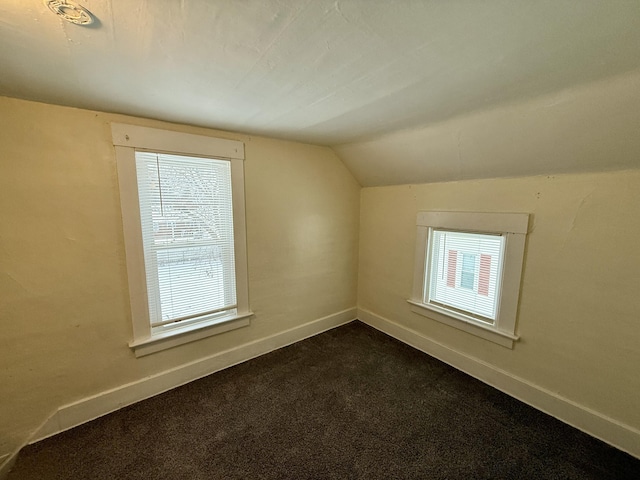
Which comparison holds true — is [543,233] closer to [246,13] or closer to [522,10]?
[522,10]

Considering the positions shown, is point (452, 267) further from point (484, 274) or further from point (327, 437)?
point (327, 437)

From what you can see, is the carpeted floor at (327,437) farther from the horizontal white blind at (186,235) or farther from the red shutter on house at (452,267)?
the red shutter on house at (452,267)

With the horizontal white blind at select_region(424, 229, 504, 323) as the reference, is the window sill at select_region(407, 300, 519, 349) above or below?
below

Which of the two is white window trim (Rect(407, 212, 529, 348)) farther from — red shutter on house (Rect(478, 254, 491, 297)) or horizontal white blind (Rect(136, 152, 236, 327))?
horizontal white blind (Rect(136, 152, 236, 327))

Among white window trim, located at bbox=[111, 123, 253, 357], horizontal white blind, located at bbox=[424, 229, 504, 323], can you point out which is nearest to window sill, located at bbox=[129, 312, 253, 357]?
white window trim, located at bbox=[111, 123, 253, 357]

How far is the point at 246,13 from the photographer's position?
2.67 feet

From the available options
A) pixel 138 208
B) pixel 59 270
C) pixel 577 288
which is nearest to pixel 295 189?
pixel 138 208

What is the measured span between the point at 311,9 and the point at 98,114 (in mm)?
1661

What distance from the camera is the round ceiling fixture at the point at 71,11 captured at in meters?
0.77

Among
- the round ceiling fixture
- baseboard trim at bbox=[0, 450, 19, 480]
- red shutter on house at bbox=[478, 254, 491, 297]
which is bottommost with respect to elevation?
baseboard trim at bbox=[0, 450, 19, 480]

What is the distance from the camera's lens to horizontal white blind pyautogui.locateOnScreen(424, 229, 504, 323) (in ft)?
7.06

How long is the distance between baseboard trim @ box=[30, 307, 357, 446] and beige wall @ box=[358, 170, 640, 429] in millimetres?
1770

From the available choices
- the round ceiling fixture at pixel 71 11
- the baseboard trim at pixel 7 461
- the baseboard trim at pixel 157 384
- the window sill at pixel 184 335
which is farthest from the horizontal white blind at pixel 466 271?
the baseboard trim at pixel 7 461

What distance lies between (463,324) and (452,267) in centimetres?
52
